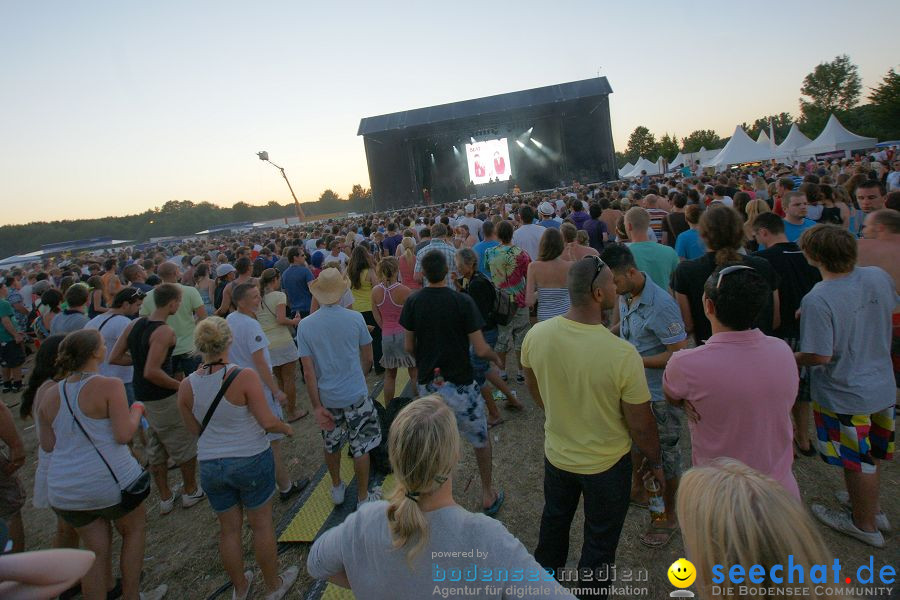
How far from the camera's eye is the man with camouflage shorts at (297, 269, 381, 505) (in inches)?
120

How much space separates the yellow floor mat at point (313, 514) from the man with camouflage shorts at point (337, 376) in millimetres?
161

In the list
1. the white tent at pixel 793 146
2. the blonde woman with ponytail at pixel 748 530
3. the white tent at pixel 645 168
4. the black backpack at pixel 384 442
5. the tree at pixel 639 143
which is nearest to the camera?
the blonde woman with ponytail at pixel 748 530

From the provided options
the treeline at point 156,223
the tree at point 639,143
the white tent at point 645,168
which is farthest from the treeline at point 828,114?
the treeline at point 156,223

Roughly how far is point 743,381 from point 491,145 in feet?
92.8

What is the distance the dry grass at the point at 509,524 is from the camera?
95.2 inches

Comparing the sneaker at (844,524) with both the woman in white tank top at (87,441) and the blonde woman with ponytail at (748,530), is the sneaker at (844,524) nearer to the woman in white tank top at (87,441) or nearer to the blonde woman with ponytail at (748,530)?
the blonde woman with ponytail at (748,530)

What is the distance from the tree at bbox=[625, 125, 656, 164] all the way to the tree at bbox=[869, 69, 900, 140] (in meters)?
31.6

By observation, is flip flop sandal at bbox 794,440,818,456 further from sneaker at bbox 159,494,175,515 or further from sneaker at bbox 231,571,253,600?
sneaker at bbox 159,494,175,515

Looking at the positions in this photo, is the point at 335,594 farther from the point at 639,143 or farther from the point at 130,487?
the point at 639,143

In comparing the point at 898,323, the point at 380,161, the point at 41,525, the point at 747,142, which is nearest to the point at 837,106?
the point at 747,142

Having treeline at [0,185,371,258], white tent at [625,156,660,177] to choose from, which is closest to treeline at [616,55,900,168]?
white tent at [625,156,660,177]

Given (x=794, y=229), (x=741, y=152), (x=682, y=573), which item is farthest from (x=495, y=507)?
(x=741, y=152)

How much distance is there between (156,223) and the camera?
65.0m

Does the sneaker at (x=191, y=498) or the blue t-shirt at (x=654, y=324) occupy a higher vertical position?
the blue t-shirt at (x=654, y=324)
